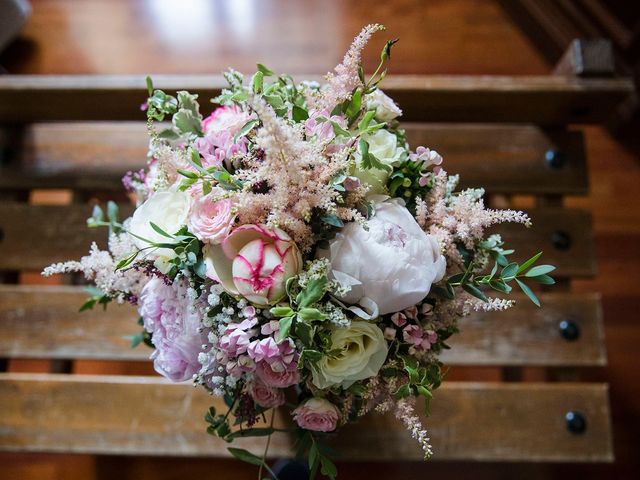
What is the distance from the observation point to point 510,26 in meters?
1.87

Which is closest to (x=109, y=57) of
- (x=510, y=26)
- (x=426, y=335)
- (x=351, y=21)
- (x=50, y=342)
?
Result: (x=351, y=21)

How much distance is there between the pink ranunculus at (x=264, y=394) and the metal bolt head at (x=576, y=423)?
0.63 meters

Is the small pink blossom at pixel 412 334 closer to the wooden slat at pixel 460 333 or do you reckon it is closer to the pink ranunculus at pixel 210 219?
the pink ranunculus at pixel 210 219

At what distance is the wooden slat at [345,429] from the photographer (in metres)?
1.05

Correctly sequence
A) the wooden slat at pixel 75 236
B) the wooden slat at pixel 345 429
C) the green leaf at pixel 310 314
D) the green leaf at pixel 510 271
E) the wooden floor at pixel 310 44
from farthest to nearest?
the wooden floor at pixel 310 44
the wooden slat at pixel 75 236
the wooden slat at pixel 345 429
the green leaf at pixel 510 271
the green leaf at pixel 310 314

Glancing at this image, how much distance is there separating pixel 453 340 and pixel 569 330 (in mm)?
231

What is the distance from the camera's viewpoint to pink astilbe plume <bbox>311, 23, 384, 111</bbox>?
Answer: 667mm

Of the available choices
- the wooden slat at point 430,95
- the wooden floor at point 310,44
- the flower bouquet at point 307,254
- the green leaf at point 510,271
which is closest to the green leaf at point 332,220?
the flower bouquet at point 307,254

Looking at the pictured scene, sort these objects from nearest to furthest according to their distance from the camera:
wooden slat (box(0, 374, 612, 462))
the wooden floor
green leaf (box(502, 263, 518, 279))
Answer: green leaf (box(502, 263, 518, 279)), wooden slat (box(0, 374, 612, 462)), the wooden floor

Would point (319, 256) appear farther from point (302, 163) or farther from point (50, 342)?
point (50, 342)

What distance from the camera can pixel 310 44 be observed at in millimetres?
1848

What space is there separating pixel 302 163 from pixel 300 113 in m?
0.08

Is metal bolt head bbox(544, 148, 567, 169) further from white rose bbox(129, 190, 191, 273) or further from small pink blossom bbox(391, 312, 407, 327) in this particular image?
white rose bbox(129, 190, 191, 273)

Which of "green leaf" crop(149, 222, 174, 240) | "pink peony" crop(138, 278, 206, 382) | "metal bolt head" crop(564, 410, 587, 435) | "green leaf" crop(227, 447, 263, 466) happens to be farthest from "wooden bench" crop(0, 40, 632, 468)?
"green leaf" crop(149, 222, 174, 240)
